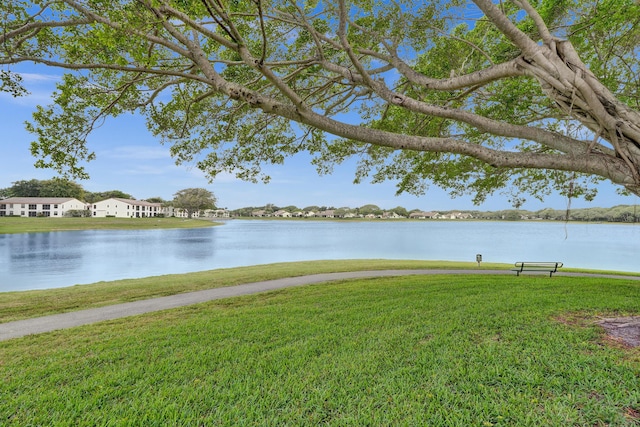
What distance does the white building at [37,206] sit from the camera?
7038 cm

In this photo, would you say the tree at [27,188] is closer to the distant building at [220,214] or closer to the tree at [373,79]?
the distant building at [220,214]

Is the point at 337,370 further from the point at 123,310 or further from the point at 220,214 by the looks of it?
the point at 220,214

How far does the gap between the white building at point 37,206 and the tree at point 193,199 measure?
2545 centimetres

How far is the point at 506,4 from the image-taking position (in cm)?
745

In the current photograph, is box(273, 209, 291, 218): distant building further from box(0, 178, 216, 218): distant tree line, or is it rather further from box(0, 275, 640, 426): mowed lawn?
box(0, 275, 640, 426): mowed lawn

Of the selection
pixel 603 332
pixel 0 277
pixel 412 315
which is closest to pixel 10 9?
pixel 412 315

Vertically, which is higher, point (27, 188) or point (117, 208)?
point (27, 188)

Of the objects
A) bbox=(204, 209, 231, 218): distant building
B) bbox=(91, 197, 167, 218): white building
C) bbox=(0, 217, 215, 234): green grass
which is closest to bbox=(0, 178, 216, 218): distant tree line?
bbox=(91, 197, 167, 218): white building

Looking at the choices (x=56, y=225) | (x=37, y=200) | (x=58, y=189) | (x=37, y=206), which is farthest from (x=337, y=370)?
(x=37, y=200)

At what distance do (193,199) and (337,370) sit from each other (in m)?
99.2

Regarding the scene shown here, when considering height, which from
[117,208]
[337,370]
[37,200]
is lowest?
[337,370]

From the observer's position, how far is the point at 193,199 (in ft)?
309

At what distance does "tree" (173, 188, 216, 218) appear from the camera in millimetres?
94312

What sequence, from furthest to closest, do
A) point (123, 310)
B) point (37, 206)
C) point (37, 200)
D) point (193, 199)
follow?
point (193, 199) < point (37, 200) < point (37, 206) < point (123, 310)
